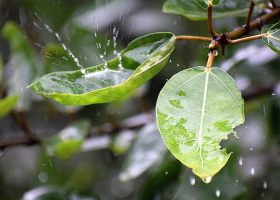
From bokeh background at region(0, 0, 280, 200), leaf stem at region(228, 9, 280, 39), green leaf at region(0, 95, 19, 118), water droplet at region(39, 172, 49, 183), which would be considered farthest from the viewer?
water droplet at region(39, 172, 49, 183)

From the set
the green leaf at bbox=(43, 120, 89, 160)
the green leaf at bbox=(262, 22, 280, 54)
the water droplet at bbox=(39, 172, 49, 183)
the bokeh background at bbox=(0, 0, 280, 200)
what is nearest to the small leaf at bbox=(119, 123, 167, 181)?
the bokeh background at bbox=(0, 0, 280, 200)

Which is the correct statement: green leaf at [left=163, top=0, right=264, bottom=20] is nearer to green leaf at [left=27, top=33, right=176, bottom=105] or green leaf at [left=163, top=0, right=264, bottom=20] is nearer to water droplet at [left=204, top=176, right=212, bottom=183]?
green leaf at [left=27, top=33, right=176, bottom=105]

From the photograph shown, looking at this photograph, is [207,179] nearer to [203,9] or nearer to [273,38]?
[273,38]

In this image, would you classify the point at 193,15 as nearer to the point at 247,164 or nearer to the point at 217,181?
the point at 217,181

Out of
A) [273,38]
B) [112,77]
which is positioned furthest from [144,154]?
[273,38]

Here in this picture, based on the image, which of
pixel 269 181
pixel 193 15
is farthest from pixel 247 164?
pixel 193 15

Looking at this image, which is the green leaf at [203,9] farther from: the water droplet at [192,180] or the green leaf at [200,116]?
the water droplet at [192,180]
